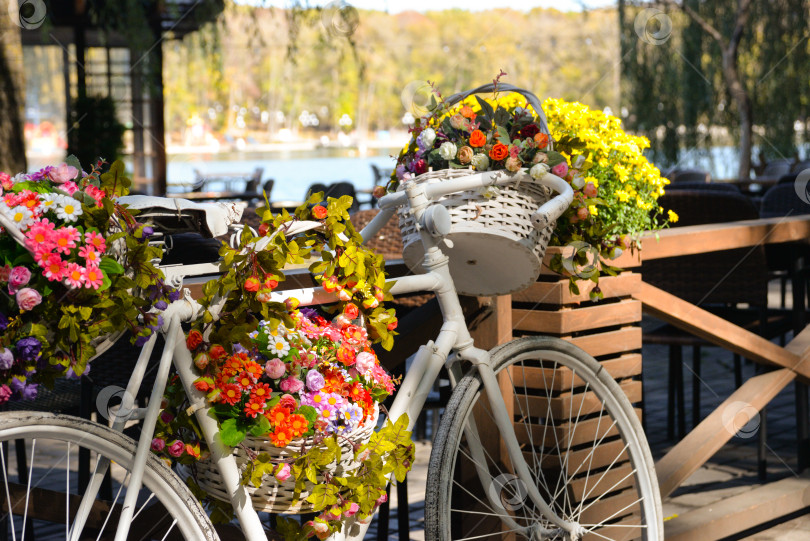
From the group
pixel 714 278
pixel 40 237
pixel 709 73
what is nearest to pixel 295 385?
pixel 40 237

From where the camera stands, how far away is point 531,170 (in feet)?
6.66

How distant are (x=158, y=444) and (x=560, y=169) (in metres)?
0.99

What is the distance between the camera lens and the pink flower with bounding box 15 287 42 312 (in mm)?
1369

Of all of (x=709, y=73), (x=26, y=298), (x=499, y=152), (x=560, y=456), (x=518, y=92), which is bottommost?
(x=560, y=456)

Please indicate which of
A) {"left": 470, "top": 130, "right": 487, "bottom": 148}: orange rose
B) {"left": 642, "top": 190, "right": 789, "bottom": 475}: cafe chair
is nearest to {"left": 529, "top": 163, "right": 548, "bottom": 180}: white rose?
{"left": 470, "top": 130, "right": 487, "bottom": 148}: orange rose

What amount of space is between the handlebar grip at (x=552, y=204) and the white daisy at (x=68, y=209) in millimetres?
903

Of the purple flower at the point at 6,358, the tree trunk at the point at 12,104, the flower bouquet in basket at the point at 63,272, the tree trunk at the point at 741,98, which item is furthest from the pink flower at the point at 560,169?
the tree trunk at the point at 741,98

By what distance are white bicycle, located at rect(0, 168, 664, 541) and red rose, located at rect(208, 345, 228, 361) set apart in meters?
0.04

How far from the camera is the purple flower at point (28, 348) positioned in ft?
4.58

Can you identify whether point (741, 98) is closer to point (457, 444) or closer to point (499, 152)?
point (499, 152)

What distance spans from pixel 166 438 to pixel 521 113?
40.0 inches

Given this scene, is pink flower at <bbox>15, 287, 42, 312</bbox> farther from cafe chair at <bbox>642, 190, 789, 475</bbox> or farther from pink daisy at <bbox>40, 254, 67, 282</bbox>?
cafe chair at <bbox>642, 190, 789, 475</bbox>

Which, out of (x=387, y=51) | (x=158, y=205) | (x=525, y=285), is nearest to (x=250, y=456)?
(x=158, y=205)

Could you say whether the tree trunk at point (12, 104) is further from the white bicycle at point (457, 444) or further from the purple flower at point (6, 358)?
the purple flower at point (6, 358)
